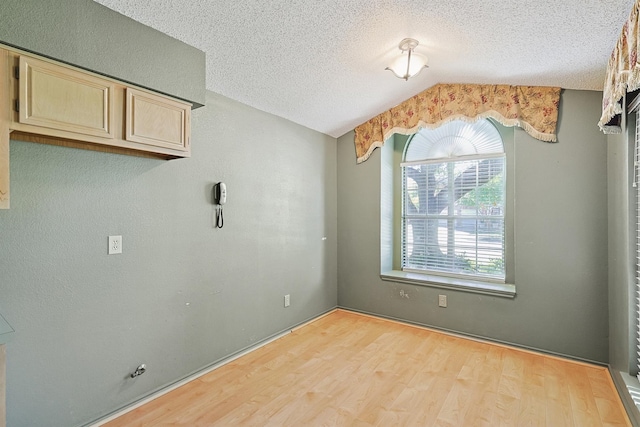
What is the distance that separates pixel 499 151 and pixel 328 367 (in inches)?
110

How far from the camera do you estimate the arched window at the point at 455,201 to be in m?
3.50

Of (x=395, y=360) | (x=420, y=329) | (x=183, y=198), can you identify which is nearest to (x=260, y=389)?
(x=395, y=360)

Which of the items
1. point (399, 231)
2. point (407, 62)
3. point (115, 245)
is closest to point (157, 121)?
point (115, 245)

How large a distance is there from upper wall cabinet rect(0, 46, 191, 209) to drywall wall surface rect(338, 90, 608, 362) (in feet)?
9.69

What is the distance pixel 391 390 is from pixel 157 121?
93.7 inches

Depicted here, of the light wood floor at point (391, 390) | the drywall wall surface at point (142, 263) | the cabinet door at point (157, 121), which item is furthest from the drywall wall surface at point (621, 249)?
the cabinet door at point (157, 121)

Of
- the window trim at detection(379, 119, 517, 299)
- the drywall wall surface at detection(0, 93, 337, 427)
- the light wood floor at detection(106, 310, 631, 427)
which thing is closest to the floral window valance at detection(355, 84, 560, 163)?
the window trim at detection(379, 119, 517, 299)

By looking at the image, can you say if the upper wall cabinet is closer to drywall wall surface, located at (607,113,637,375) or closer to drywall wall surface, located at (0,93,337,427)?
drywall wall surface, located at (0,93,337,427)

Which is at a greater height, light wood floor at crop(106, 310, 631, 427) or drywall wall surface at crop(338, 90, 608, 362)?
drywall wall surface at crop(338, 90, 608, 362)

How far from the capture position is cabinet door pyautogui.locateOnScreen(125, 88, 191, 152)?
1.84m

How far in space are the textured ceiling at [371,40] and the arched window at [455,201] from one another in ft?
2.60

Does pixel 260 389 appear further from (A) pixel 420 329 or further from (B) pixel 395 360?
(A) pixel 420 329

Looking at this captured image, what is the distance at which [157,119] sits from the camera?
1958 millimetres

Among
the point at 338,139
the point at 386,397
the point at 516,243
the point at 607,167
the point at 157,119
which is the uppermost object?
the point at 338,139
